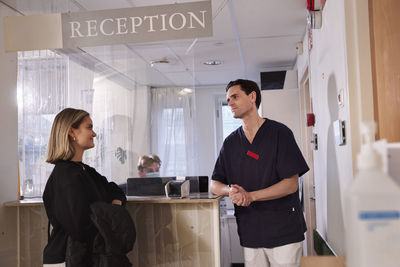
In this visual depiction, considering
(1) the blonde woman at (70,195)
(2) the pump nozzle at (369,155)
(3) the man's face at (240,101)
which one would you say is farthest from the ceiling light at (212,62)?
(2) the pump nozzle at (369,155)

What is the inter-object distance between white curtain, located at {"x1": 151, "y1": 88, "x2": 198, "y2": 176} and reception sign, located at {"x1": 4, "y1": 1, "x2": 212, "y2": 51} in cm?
119

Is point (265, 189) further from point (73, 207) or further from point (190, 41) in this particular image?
point (190, 41)

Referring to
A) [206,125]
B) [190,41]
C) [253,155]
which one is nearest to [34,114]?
[190,41]

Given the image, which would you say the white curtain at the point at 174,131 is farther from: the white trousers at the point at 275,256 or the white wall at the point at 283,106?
the white wall at the point at 283,106

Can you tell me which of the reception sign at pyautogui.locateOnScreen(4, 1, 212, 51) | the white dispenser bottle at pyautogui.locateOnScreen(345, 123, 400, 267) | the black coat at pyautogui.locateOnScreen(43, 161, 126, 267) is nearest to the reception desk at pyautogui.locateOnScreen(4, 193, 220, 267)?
the black coat at pyautogui.locateOnScreen(43, 161, 126, 267)

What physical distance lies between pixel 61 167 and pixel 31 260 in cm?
117

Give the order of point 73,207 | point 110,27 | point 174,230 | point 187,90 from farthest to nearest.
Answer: point 187,90 < point 174,230 < point 110,27 < point 73,207

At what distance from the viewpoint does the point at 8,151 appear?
9.66 feet

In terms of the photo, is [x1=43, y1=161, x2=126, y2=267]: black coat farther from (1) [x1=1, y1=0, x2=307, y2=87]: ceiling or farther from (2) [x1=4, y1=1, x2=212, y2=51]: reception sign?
(1) [x1=1, y1=0, x2=307, y2=87]: ceiling

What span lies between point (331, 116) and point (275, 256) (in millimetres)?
969

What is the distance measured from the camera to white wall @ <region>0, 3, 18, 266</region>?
112 inches

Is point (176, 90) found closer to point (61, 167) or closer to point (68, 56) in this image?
point (68, 56)

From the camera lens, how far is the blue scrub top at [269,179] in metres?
2.15

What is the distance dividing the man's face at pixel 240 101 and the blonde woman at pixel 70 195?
80 centimetres
